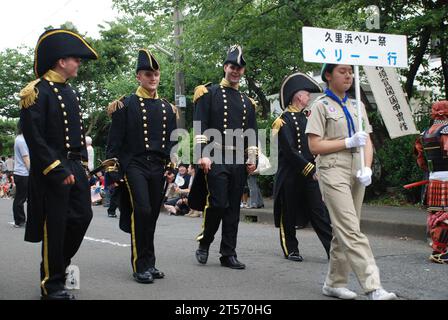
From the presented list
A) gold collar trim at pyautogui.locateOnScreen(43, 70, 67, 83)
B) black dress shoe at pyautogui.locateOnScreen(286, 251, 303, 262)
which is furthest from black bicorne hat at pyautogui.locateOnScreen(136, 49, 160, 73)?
black dress shoe at pyautogui.locateOnScreen(286, 251, 303, 262)

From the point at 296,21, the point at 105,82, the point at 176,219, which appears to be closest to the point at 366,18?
the point at 296,21

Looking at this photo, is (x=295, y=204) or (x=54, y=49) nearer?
(x=54, y=49)

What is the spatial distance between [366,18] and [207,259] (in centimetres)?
670

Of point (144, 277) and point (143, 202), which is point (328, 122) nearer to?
point (143, 202)

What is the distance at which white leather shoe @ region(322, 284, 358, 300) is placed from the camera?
514 centimetres

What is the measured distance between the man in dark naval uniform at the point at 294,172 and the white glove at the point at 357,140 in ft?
7.77

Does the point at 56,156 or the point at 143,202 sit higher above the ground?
the point at 56,156

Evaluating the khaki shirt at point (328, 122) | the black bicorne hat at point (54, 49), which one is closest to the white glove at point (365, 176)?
the khaki shirt at point (328, 122)

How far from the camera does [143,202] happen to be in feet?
19.9

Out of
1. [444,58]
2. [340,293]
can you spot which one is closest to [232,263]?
[340,293]

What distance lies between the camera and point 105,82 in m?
29.7

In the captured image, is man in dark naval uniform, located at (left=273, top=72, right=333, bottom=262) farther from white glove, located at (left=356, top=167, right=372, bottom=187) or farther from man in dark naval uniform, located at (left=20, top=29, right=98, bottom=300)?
man in dark naval uniform, located at (left=20, top=29, right=98, bottom=300)

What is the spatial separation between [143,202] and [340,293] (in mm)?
2043

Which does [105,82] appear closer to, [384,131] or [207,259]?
[384,131]
